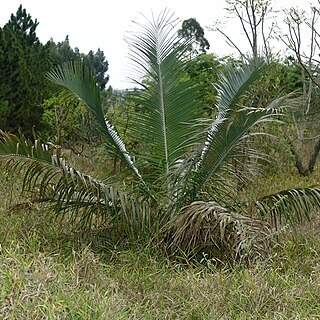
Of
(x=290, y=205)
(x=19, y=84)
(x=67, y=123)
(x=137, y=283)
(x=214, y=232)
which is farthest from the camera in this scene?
(x=19, y=84)

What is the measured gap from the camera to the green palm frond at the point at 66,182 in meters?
4.68

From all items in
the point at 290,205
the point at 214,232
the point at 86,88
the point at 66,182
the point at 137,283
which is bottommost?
the point at 137,283

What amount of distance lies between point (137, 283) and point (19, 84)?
8.03 metres

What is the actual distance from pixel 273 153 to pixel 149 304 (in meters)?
7.10

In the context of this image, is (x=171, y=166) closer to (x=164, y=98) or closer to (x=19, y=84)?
(x=164, y=98)

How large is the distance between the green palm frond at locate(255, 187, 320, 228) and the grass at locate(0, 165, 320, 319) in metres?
0.30

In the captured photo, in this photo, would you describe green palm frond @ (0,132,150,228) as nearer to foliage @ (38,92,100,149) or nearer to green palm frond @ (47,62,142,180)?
green palm frond @ (47,62,142,180)

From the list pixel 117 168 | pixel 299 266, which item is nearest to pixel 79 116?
pixel 117 168

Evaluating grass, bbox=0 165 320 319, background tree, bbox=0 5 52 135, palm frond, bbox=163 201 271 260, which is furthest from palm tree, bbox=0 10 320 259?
background tree, bbox=0 5 52 135

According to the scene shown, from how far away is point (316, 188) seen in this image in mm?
5008

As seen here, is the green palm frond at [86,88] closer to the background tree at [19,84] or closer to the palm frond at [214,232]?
the palm frond at [214,232]

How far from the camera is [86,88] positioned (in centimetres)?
507

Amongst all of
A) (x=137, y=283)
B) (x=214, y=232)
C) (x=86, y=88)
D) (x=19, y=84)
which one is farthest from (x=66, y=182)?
(x=19, y=84)

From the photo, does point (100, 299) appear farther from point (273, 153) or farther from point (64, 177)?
point (273, 153)
